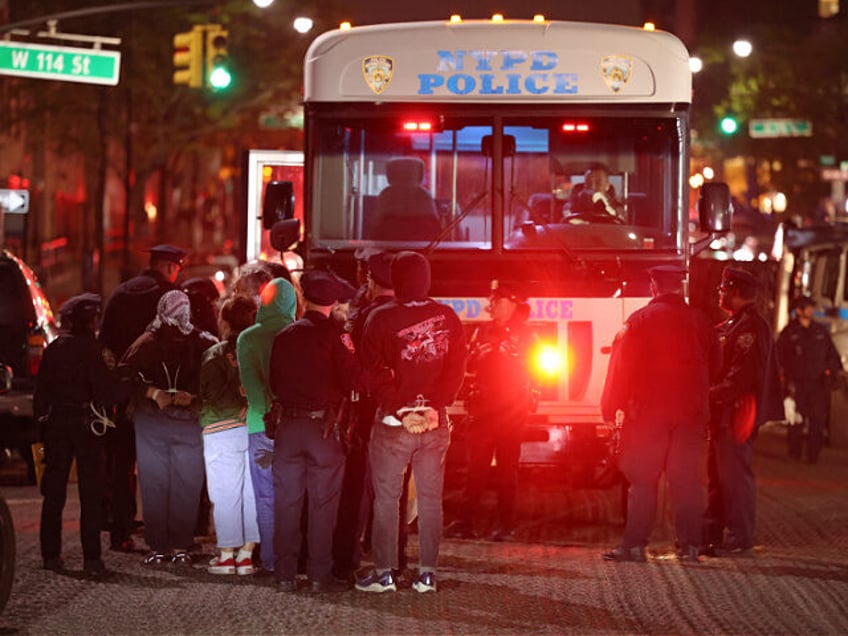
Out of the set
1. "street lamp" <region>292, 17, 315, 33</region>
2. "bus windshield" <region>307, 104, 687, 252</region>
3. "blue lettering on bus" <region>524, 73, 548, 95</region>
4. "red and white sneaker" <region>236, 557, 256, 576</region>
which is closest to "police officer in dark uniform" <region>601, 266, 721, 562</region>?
"bus windshield" <region>307, 104, 687, 252</region>

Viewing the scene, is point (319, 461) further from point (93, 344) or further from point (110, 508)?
point (110, 508)

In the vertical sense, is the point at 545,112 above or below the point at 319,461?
above

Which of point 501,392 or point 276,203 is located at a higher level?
point 276,203

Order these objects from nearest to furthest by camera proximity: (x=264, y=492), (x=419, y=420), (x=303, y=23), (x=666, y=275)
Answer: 1. (x=419, y=420)
2. (x=264, y=492)
3. (x=666, y=275)
4. (x=303, y=23)

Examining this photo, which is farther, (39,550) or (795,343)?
(795,343)

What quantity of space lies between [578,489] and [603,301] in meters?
2.64

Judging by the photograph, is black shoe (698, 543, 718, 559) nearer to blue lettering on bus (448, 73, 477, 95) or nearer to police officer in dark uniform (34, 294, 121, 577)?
blue lettering on bus (448, 73, 477, 95)

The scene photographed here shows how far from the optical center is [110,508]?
1199 centimetres

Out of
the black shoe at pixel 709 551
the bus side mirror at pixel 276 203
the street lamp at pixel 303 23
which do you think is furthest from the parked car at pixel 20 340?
the street lamp at pixel 303 23


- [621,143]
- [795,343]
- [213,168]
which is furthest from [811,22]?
[621,143]

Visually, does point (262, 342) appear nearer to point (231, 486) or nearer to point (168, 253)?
point (231, 486)

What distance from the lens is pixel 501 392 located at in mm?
11773

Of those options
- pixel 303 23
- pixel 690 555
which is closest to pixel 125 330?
pixel 690 555

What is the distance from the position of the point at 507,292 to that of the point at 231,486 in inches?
98.6
